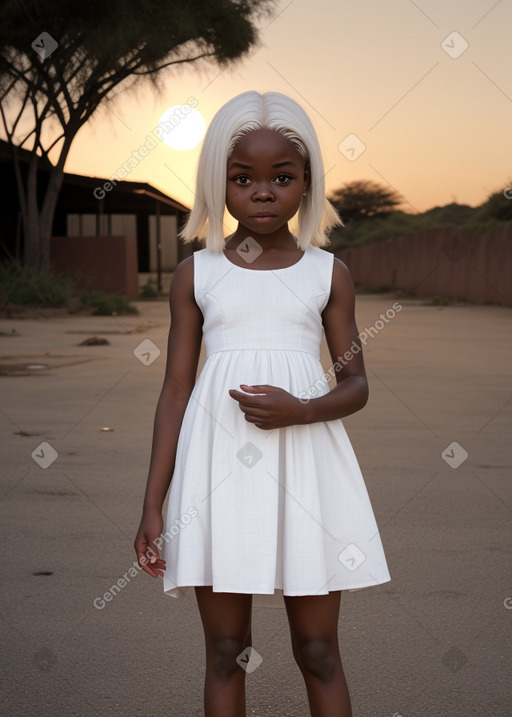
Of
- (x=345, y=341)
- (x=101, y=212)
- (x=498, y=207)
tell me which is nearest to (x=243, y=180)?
(x=345, y=341)

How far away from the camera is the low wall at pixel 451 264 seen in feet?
65.4

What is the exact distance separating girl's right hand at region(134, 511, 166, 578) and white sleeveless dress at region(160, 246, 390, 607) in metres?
0.02

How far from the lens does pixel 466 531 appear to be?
3.70 m

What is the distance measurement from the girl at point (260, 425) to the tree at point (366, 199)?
6792 cm

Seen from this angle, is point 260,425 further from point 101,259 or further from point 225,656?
point 101,259

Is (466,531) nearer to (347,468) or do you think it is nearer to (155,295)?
(347,468)

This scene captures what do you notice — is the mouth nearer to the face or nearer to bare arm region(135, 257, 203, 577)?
the face

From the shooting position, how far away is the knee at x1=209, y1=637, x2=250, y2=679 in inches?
74.0

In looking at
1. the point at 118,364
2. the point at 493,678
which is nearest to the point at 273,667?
the point at 493,678

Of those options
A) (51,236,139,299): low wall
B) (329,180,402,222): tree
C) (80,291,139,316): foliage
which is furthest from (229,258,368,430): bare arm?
(329,180,402,222): tree

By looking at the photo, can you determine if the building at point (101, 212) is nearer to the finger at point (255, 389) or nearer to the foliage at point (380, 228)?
the finger at point (255, 389)

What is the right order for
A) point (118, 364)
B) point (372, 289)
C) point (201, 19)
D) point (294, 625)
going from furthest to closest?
point (372, 289), point (201, 19), point (118, 364), point (294, 625)

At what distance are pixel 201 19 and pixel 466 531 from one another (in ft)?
54.8

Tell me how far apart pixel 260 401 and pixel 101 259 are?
67.7ft
